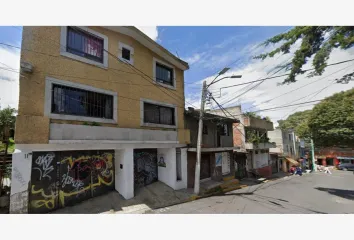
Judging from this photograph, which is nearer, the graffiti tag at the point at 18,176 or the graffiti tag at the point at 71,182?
the graffiti tag at the point at 18,176

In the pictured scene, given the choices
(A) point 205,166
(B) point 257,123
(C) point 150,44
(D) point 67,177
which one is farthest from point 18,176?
(B) point 257,123

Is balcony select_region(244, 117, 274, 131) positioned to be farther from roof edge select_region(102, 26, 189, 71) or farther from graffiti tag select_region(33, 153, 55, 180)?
graffiti tag select_region(33, 153, 55, 180)

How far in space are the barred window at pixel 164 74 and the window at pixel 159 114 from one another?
5.31 ft

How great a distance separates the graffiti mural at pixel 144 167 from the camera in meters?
9.59

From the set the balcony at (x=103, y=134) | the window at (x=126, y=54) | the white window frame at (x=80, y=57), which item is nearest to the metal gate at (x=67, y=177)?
the balcony at (x=103, y=134)

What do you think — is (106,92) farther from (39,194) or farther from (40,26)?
(39,194)

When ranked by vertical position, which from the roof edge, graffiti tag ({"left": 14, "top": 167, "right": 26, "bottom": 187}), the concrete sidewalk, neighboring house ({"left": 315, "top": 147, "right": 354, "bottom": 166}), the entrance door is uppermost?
the roof edge

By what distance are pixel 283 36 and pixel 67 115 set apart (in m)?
8.91

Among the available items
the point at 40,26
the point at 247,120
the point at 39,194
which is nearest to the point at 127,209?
the point at 39,194

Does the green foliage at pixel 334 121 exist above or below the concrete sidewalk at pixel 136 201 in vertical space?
above

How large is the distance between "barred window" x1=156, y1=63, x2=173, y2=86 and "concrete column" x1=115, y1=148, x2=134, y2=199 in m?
4.59

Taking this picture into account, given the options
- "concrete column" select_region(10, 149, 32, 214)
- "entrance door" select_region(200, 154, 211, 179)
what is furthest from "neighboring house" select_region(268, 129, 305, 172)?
"concrete column" select_region(10, 149, 32, 214)

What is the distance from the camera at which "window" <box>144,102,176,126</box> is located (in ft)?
31.7

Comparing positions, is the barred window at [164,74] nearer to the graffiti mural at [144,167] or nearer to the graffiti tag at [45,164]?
the graffiti mural at [144,167]
